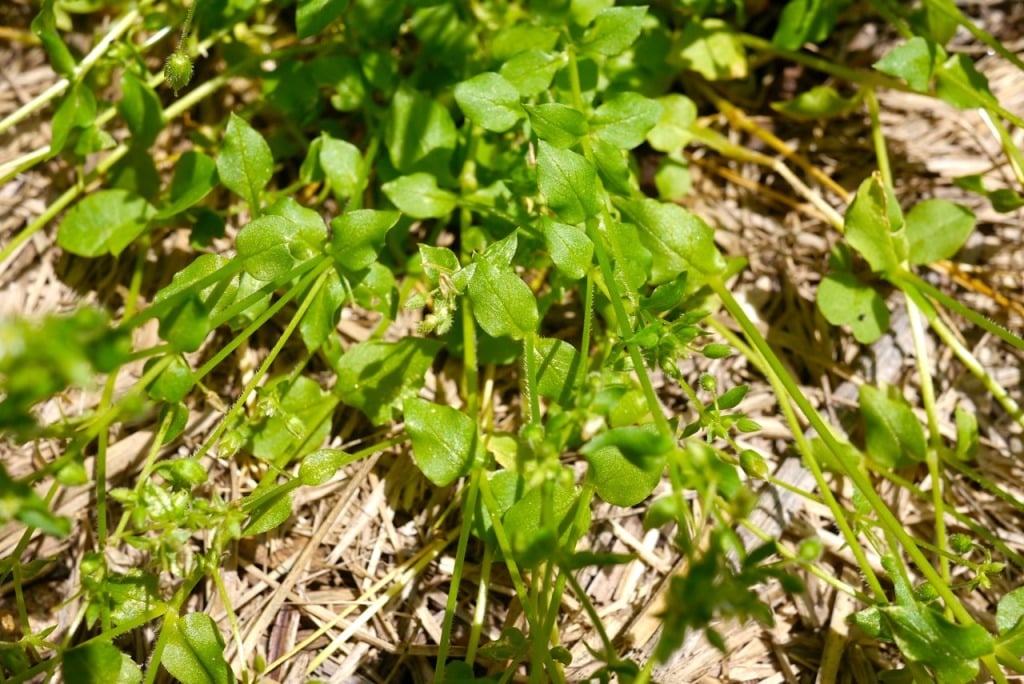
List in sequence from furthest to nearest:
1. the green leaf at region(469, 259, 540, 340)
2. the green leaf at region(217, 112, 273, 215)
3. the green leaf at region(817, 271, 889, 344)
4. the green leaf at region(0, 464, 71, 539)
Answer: the green leaf at region(817, 271, 889, 344), the green leaf at region(217, 112, 273, 215), the green leaf at region(469, 259, 540, 340), the green leaf at region(0, 464, 71, 539)

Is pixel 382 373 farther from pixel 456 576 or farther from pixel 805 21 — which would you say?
pixel 805 21

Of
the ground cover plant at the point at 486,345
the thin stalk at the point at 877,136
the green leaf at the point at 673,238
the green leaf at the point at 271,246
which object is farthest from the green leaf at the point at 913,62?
the green leaf at the point at 271,246

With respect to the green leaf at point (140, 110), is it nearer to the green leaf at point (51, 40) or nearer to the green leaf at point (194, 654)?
the green leaf at point (51, 40)

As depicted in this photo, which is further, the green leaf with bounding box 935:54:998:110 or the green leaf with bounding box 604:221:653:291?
the green leaf with bounding box 935:54:998:110

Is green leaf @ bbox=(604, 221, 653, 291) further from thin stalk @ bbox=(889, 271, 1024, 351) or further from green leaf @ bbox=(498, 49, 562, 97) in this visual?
thin stalk @ bbox=(889, 271, 1024, 351)

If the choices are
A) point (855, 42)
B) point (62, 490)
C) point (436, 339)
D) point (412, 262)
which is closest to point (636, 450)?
point (436, 339)

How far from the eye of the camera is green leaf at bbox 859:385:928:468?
201 centimetres

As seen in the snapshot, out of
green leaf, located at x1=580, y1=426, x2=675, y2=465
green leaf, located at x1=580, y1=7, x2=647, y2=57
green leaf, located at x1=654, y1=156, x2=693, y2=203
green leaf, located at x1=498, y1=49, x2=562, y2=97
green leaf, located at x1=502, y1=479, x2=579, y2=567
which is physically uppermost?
green leaf, located at x1=580, y1=7, x2=647, y2=57

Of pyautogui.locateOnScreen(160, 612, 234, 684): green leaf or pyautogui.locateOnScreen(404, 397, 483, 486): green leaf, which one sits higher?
pyautogui.locateOnScreen(404, 397, 483, 486): green leaf

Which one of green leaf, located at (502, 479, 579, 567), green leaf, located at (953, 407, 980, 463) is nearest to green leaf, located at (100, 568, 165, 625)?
green leaf, located at (502, 479, 579, 567)

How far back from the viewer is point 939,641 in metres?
1.53

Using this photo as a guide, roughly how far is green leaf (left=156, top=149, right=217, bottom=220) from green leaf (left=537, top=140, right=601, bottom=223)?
2.74 ft

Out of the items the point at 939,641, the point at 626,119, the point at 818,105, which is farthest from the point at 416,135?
the point at 939,641

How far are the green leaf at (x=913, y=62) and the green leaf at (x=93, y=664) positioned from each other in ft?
6.70
